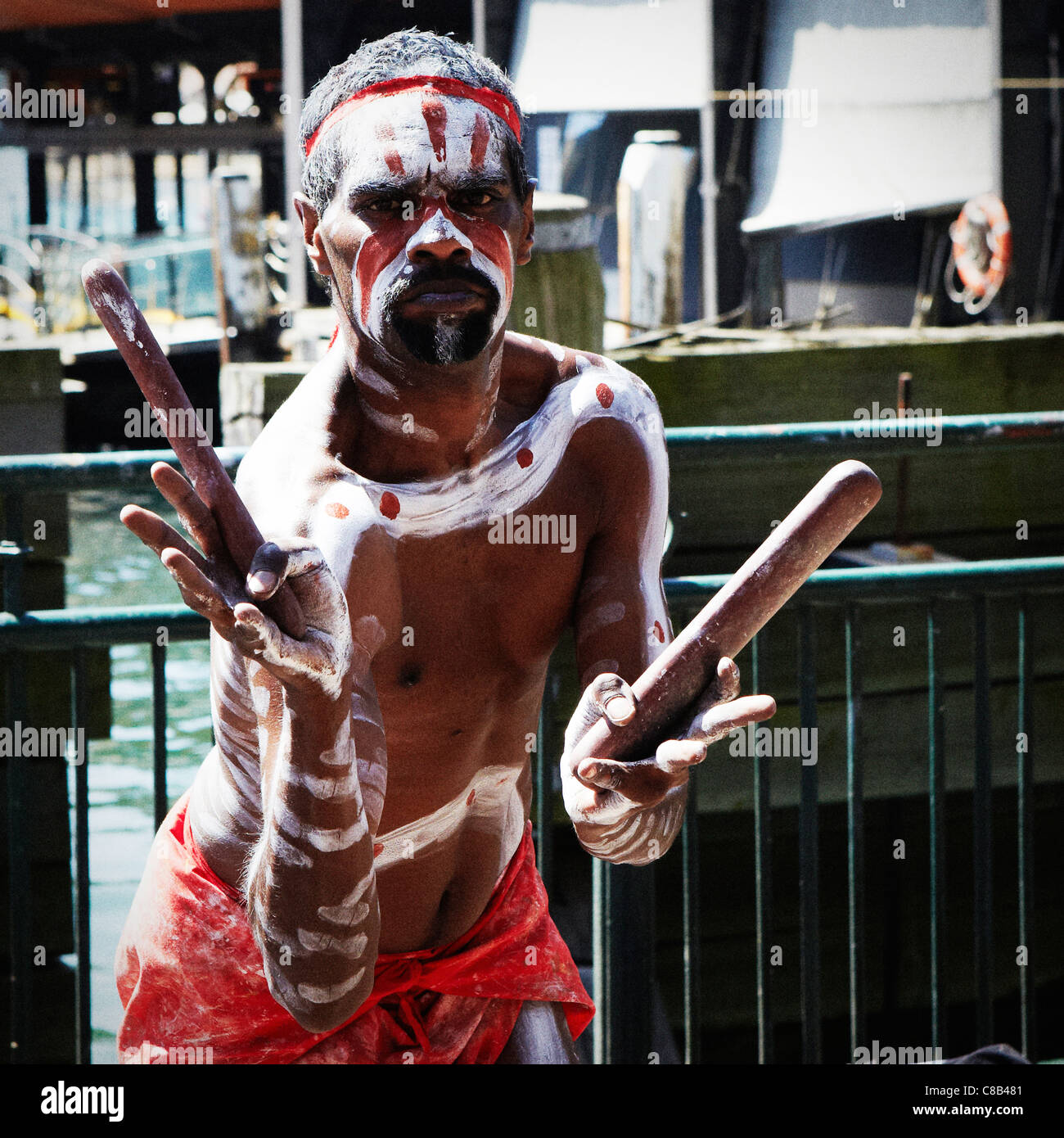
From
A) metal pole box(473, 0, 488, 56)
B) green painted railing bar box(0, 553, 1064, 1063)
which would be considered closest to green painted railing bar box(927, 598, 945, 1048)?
green painted railing bar box(0, 553, 1064, 1063)

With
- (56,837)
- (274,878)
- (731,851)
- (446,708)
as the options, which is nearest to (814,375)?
(731,851)

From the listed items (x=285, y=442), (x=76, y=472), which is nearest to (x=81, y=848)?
(x=76, y=472)

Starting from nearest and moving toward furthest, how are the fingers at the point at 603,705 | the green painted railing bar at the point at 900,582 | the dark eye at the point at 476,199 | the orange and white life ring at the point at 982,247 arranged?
1. the fingers at the point at 603,705
2. the dark eye at the point at 476,199
3. the green painted railing bar at the point at 900,582
4. the orange and white life ring at the point at 982,247

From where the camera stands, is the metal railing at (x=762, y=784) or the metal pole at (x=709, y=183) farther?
the metal pole at (x=709, y=183)

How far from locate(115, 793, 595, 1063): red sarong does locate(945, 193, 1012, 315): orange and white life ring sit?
4802mm

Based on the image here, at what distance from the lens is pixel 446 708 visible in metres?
1.78

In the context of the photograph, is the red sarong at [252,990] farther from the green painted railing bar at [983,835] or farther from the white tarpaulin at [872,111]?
the white tarpaulin at [872,111]

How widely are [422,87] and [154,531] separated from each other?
66 centimetres

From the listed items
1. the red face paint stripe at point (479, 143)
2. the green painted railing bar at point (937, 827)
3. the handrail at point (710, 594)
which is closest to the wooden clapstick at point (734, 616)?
the red face paint stripe at point (479, 143)

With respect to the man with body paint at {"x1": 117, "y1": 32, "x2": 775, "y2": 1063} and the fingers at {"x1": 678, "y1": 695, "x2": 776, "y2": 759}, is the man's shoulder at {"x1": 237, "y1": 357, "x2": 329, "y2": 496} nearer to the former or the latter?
the man with body paint at {"x1": 117, "y1": 32, "x2": 775, "y2": 1063}

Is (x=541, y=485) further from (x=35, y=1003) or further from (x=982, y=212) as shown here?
(x=982, y=212)

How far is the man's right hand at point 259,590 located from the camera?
131 centimetres

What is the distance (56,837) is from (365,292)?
9.84ft

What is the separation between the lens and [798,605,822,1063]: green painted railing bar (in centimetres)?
275
